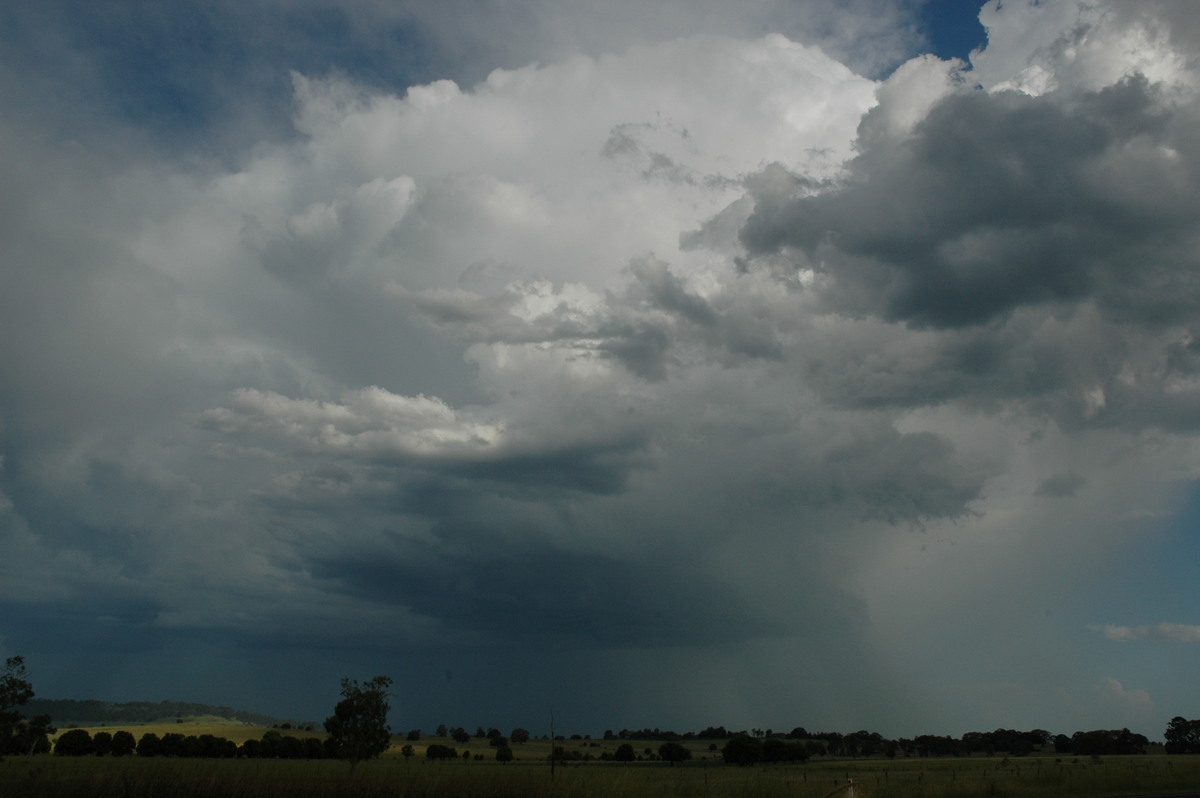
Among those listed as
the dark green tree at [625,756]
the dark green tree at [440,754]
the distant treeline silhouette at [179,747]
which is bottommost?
the dark green tree at [625,756]

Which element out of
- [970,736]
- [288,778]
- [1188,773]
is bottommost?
[970,736]

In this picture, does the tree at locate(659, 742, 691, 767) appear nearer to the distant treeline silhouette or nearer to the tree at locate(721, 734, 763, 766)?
the tree at locate(721, 734, 763, 766)

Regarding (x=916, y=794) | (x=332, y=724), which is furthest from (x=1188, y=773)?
(x=332, y=724)

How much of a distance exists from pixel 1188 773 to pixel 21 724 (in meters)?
77.0

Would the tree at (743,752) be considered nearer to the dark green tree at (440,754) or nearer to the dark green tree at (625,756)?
the dark green tree at (625,756)

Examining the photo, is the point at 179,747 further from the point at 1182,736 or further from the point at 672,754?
the point at 1182,736

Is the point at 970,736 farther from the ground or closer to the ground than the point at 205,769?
closer to the ground

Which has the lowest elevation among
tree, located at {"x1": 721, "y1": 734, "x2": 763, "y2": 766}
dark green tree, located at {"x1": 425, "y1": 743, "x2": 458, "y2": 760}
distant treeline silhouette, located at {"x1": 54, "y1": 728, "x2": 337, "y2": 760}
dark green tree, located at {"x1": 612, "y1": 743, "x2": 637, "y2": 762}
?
dark green tree, located at {"x1": 612, "y1": 743, "x2": 637, "y2": 762}

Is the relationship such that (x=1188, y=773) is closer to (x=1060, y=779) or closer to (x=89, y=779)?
(x=1060, y=779)

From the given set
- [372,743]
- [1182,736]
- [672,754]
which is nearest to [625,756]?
[672,754]

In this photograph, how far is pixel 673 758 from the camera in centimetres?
12694

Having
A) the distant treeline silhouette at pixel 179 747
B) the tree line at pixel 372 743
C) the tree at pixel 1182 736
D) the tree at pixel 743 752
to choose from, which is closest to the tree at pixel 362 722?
the tree line at pixel 372 743

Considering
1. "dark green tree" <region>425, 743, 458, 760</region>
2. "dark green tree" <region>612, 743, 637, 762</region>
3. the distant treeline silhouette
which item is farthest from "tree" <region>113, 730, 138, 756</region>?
"dark green tree" <region>612, 743, 637, 762</region>

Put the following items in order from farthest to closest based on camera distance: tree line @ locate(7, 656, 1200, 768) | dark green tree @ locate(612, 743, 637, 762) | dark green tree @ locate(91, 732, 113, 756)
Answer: dark green tree @ locate(612, 743, 637, 762) → dark green tree @ locate(91, 732, 113, 756) → tree line @ locate(7, 656, 1200, 768)
